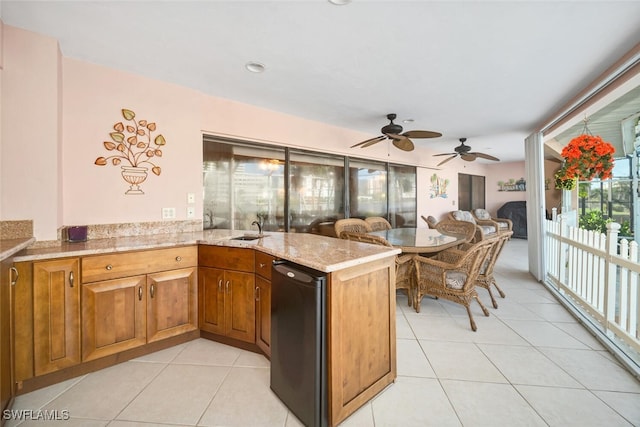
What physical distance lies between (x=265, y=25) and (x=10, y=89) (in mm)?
1871

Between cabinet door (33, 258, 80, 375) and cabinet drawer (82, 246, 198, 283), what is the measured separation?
0.26ft

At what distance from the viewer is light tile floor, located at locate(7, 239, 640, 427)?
1.46 meters

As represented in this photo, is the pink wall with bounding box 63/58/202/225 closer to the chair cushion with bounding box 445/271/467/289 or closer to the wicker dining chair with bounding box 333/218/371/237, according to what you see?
the wicker dining chair with bounding box 333/218/371/237

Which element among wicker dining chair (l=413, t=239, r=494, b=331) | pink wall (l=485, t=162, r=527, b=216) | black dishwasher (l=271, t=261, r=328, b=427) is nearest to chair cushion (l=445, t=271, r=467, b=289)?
wicker dining chair (l=413, t=239, r=494, b=331)

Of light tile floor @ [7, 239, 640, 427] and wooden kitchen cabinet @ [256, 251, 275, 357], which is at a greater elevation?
wooden kitchen cabinet @ [256, 251, 275, 357]

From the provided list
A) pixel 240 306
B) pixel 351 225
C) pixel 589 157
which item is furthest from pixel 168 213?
pixel 589 157

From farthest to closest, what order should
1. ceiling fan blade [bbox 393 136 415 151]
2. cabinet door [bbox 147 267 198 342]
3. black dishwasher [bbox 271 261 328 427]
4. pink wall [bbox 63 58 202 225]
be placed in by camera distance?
ceiling fan blade [bbox 393 136 415 151]
pink wall [bbox 63 58 202 225]
cabinet door [bbox 147 267 198 342]
black dishwasher [bbox 271 261 328 427]

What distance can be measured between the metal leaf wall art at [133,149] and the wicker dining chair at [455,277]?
294cm

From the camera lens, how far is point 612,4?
1590mm

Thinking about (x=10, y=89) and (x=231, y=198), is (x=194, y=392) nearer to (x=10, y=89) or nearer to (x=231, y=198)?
(x=231, y=198)

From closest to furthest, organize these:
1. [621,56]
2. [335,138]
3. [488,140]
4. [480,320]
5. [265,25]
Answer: [265,25]
[621,56]
[480,320]
[335,138]
[488,140]

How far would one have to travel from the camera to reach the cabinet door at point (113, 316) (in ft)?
5.99

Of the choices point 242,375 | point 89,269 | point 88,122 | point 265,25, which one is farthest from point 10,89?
point 242,375

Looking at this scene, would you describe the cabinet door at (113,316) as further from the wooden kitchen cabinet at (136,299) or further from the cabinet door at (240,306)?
the cabinet door at (240,306)
